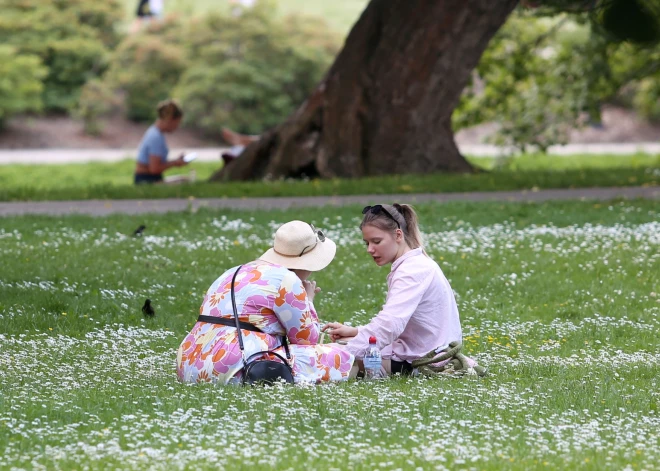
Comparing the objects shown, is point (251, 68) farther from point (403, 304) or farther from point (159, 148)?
point (403, 304)

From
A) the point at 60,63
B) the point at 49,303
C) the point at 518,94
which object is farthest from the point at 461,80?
the point at 60,63

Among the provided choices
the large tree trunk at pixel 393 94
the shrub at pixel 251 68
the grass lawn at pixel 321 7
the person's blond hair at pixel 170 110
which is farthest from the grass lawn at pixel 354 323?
the grass lawn at pixel 321 7

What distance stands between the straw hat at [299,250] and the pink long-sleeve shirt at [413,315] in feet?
1.49

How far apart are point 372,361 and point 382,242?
707 millimetres

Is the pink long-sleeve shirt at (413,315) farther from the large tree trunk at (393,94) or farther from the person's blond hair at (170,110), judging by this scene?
the large tree trunk at (393,94)

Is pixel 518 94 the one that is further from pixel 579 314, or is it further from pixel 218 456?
pixel 218 456

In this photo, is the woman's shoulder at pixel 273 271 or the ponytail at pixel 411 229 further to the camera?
the ponytail at pixel 411 229

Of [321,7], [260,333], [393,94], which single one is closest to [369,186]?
[393,94]

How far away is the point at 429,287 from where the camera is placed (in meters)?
6.50

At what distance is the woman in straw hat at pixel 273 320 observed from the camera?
6.07 meters

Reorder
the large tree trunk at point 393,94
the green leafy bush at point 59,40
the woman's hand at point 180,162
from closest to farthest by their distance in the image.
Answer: the woman's hand at point 180,162 → the large tree trunk at point 393,94 → the green leafy bush at point 59,40

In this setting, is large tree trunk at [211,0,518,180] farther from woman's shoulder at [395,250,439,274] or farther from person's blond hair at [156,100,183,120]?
woman's shoulder at [395,250,439,274]

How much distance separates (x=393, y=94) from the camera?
17172mm

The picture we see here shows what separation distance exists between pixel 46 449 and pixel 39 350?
281cm
